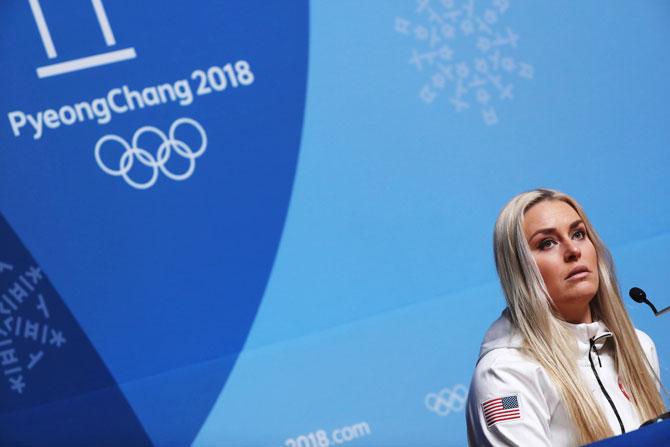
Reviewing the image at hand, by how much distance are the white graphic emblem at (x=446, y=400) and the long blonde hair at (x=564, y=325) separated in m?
1.37

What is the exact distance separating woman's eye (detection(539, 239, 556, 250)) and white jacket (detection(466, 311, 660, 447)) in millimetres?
172

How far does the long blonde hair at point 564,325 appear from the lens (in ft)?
6.93

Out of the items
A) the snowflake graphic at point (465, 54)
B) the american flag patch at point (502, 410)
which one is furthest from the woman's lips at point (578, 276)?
the snowflake graphic at point (465, 54)

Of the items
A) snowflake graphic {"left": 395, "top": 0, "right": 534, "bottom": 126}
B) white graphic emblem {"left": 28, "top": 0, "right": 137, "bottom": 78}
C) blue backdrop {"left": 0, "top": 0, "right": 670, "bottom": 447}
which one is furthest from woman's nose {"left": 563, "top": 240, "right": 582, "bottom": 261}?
white graphic emblem {"left": 28, "top": 0, "right": 137, "bottom": 78}

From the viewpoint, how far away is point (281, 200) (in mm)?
3840

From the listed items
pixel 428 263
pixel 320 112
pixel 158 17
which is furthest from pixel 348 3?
pixel 428 263

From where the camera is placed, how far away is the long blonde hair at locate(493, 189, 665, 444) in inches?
83.1

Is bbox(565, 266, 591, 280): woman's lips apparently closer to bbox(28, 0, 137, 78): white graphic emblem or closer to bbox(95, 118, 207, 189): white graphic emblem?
bbox(95, 118, 207, 189): white graphic emblem

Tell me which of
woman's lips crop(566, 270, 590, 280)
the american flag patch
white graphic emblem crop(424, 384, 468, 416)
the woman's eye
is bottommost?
the american flag patch

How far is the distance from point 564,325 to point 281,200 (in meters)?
1.77

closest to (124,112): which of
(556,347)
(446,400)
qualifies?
(446,400)

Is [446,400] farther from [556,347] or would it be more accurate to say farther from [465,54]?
[556,347]

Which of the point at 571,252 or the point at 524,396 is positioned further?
the point at 571,252

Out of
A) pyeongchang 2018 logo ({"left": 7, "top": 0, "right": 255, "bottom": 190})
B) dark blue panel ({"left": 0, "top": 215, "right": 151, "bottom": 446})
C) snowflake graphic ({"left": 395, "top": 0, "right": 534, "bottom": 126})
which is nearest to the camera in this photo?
dark blue panel ({"left": 0, "top": 215, "right": 151, "bottom": 446})
